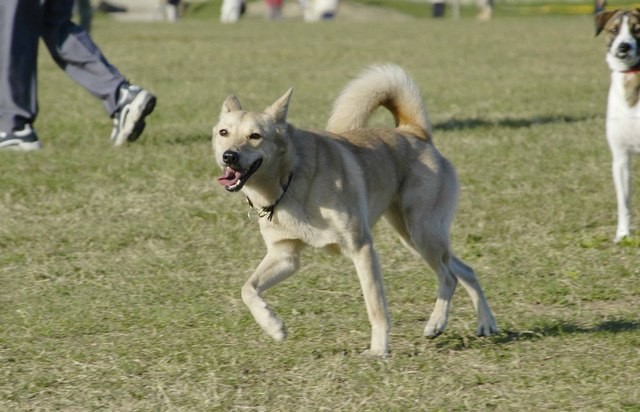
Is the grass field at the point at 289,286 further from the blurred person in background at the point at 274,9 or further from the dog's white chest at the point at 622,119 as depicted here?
the blurred person in background at the point at 274,9

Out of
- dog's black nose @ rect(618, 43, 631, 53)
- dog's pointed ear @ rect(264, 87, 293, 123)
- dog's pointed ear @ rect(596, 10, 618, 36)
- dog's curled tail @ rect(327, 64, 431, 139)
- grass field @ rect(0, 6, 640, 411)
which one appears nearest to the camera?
grass field @ rect(0, 6, 640, 411)

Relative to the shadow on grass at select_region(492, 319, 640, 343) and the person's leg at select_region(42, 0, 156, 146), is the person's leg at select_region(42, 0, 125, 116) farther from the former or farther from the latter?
the shadow on grass at select_region(492, 319, 640, 343)

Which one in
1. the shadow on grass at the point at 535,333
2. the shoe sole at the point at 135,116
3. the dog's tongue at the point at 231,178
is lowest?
the shoe sole at the point at 135,116

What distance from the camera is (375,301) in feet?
14.9

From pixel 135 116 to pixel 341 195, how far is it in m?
4.46

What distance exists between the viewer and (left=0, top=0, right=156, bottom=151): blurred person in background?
8547 millimetres

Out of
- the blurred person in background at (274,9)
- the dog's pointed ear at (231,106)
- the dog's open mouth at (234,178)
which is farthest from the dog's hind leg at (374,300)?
the blurred person in background at (274,9)

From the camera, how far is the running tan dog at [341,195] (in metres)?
4.47

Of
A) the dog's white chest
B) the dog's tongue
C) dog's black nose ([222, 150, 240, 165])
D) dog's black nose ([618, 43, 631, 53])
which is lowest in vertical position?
the dog's white chest

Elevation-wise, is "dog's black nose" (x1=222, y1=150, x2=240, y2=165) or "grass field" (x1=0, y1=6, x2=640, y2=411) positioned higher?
"dog's black nose" (x1=222, y1=150, x2=240, y2=165)

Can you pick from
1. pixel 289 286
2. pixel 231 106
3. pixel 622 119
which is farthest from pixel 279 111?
pixel 622 119

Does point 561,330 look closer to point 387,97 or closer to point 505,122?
point 387,97

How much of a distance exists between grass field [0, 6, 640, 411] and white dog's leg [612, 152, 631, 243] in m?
0.14

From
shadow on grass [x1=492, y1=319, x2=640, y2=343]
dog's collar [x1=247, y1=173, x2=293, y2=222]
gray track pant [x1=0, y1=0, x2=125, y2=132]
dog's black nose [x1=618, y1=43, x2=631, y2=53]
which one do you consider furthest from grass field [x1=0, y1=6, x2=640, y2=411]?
dog's black nose [x1=618, y1=43, x2=631, y2=53]
